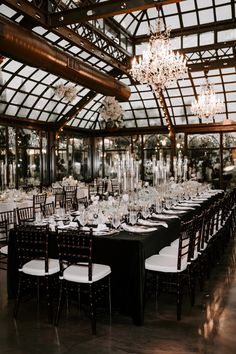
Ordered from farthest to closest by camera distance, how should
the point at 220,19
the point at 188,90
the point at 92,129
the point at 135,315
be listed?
the point at 92,129 → the point at 188,90 → the point at 220,19 → the point at 135,315

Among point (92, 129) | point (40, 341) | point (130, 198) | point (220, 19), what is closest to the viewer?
point (40, 341)

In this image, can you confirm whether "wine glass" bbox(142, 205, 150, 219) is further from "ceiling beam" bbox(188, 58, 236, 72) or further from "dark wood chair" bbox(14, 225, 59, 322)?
"ceiling beam" bbox(188, 58, 236, 72)

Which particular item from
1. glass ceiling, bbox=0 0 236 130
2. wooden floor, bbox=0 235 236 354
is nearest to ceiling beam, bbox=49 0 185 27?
glass ceiling, bbox=0 0 236 130

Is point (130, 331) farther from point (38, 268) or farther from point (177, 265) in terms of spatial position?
point (38, 268)

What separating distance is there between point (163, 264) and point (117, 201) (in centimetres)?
155

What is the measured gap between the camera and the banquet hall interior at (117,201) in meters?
3.95

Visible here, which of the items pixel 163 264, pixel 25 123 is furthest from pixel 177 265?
pixel 25 123

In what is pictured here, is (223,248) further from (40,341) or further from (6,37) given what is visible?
(6,37)

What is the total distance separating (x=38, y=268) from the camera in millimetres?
4191

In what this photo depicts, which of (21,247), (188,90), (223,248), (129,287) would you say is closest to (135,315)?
(129,287)

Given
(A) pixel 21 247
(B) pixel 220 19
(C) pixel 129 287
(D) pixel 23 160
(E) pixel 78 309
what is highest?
(B) pixel 220 19

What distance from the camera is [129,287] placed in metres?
4.21

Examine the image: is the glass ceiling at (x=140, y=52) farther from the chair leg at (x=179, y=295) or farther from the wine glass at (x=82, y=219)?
the chair leg at (x=179, y=295)

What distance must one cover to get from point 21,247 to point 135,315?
1489 mm
